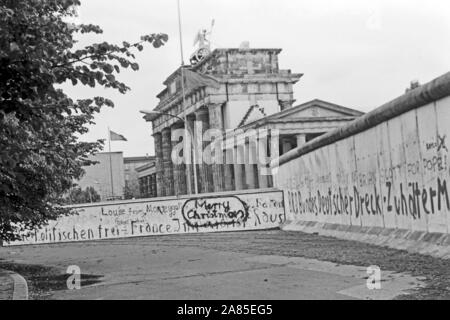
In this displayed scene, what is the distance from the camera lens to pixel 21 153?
25.5ft

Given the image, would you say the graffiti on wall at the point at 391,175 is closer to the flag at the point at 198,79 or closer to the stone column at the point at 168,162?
the flag at the point at 198,79

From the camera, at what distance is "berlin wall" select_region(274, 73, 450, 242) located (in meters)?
12.5

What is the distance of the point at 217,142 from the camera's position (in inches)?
2744

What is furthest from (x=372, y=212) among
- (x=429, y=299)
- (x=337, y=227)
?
(x=429, y=299)

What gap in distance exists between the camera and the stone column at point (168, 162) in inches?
3765

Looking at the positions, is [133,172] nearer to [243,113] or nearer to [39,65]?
[243,113]

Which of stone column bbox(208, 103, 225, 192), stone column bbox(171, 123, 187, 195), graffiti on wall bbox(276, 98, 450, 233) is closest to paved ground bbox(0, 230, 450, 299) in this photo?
graffiti on wall bbox(276, 98, 450, 233)

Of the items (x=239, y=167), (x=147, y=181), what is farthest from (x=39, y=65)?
(x=147, y=181)

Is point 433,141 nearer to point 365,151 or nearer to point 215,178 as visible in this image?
point 365,151

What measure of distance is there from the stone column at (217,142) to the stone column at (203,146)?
3.26 metres

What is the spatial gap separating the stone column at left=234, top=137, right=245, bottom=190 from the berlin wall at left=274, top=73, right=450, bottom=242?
41.1m

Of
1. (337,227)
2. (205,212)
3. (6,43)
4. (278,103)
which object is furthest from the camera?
(278,103)

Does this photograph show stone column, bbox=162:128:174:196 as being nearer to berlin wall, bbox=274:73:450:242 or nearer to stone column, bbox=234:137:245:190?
stone column, bbox=234:137:245:190
